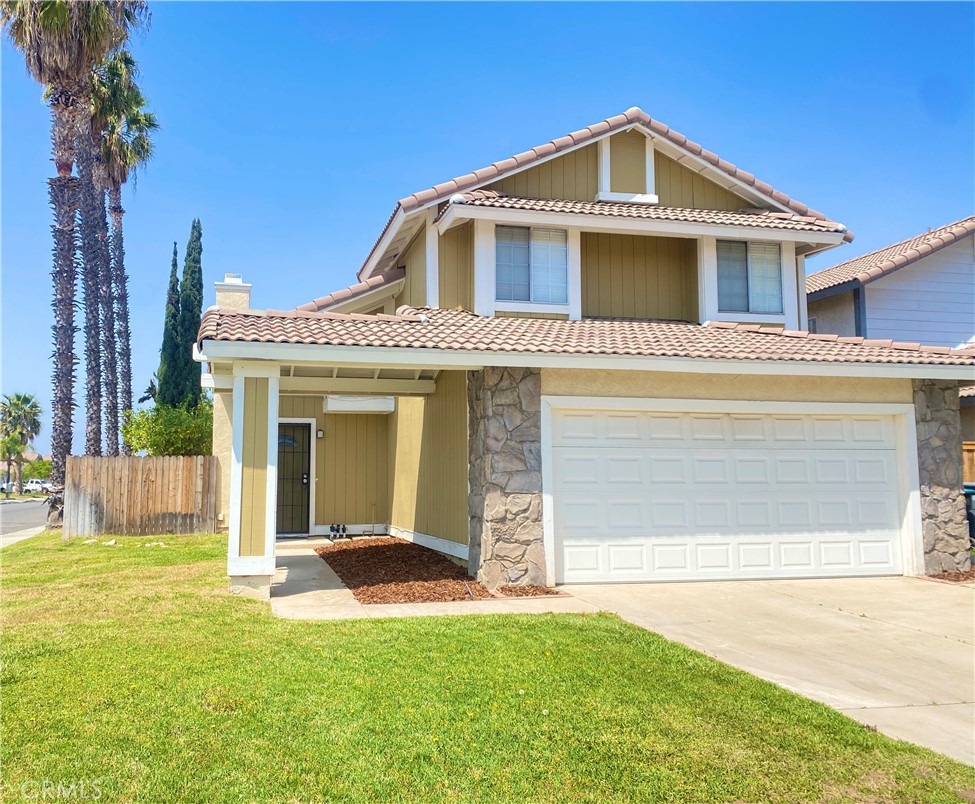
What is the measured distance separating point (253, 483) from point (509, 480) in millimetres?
3218

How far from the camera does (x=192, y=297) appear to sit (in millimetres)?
33844

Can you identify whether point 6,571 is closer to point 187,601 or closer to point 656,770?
point 187,601

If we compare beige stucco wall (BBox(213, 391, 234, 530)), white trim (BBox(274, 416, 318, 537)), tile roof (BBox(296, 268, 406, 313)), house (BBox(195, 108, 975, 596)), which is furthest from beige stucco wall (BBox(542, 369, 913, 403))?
beige stucco wall (BBox(213, 391, 234, 530))

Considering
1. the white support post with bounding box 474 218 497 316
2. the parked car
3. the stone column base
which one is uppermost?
the white support post with bounding box 474 218 497 316

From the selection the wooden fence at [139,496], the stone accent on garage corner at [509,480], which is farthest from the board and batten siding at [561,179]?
the wooden fence at [139,496]

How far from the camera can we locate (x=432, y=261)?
506 inches

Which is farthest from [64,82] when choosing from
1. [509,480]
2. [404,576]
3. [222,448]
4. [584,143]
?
[509,480]

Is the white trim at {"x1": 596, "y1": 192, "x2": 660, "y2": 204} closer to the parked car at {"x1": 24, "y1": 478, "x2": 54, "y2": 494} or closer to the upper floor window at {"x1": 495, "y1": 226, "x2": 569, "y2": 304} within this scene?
the upper floor window at {"x1": 495, "y1": 226, "x2": 569, "y2": 304}

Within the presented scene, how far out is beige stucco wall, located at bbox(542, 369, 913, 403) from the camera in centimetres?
1055

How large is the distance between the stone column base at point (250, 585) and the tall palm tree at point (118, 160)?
17958mm

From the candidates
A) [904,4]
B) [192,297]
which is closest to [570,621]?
[904,4]

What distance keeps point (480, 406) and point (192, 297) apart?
27212 millimetres

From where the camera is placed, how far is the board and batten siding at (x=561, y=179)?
43.8 ft

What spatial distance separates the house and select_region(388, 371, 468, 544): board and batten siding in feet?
0.25
